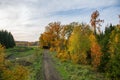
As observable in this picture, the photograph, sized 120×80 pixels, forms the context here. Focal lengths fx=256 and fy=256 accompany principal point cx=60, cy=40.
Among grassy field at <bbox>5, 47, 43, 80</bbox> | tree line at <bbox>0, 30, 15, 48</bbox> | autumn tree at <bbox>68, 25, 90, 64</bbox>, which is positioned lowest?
grassy field at <bbox>5, 47, 43, 80</bbox>

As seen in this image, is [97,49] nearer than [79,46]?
Yes

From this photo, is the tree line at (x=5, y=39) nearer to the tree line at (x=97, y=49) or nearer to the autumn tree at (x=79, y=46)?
the tree line at (x=97, y=49)

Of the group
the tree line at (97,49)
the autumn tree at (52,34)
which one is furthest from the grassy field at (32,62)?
the autumn tree at (52,34)

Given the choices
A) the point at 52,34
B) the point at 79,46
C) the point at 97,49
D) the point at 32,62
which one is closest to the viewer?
the point at 97,49

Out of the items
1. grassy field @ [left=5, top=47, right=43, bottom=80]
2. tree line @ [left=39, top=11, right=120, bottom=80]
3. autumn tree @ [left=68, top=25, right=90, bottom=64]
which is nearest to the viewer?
tree line @ [left=39, top=11, right=120, bottom=80]

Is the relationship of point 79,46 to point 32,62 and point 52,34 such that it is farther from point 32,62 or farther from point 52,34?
point 52,34

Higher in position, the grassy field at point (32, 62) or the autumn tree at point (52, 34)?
the autumn tree at point (52, 34)

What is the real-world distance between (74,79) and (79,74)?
205 inches

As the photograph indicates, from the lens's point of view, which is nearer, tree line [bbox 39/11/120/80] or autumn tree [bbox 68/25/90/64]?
tree line [bbox 39/11/120/80]

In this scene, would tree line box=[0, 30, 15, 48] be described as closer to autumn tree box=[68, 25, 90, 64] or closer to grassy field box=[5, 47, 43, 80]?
grassy field box=[5, 47, 43, 80]

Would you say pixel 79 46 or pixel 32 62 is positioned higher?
pixel 79 46

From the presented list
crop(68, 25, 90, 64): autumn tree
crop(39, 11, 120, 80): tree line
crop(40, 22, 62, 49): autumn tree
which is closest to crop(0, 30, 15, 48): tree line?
crop(40, 22, 62, 49): autumn tree

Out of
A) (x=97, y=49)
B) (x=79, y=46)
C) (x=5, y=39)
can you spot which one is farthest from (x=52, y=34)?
(x=97, y=49)

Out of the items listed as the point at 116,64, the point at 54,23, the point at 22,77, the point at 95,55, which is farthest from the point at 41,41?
the point at 22,77
